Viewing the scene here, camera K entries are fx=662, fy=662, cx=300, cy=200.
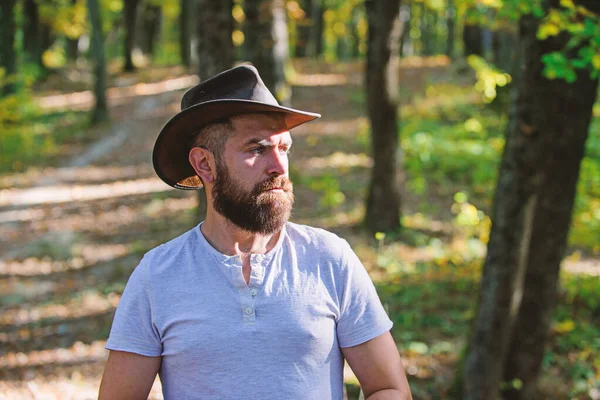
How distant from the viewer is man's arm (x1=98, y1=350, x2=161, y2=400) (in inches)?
95.1

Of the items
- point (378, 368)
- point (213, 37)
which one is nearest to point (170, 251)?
point (378, 368)

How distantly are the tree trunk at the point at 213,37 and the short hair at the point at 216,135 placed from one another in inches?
182

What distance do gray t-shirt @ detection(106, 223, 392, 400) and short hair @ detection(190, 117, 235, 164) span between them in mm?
428

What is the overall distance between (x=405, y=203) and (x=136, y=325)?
35.9 feet

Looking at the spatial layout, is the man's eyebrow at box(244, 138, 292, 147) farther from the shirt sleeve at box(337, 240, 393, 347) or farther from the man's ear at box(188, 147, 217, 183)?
the shirt sleeve at box(337, 240, 393, 347)

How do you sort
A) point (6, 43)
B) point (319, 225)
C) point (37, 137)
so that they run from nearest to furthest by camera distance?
point (319, 225), point (37, 137), point (6, 43)

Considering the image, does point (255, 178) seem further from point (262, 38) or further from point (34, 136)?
point (34, 136)

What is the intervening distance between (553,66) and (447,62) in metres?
23.5

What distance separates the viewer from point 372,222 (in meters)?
11.1

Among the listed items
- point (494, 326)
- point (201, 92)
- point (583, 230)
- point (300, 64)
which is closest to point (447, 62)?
point (300, 64)

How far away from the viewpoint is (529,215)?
558 centimetres

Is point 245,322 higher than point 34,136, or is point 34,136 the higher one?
point 245,322

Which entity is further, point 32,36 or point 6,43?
point 32,36

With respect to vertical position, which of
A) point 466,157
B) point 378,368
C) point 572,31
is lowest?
point 466,157
